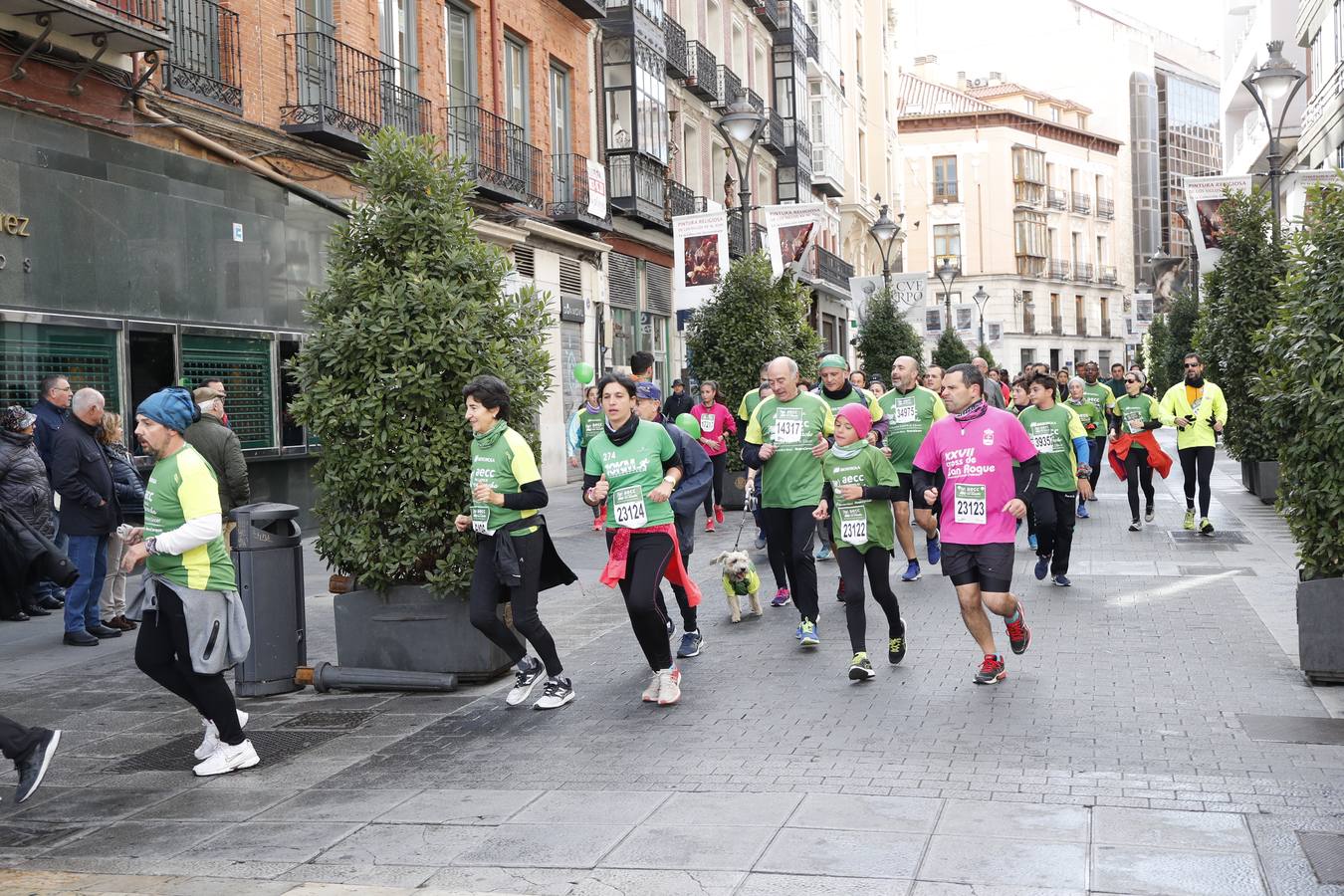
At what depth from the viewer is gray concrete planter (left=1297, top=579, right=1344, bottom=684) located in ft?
24.4

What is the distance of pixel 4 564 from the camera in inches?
267

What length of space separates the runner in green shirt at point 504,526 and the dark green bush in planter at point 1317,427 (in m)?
3.99

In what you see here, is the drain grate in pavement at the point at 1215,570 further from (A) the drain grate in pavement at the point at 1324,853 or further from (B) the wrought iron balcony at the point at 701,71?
(B) the wrought iron balcony at the point at 701,71

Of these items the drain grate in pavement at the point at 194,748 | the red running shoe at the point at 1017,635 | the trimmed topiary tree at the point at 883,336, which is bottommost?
the drain grate in pavement at the point at 194,748

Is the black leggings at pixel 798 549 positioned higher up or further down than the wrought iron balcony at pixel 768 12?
further down

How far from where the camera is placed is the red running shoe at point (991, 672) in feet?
25.6

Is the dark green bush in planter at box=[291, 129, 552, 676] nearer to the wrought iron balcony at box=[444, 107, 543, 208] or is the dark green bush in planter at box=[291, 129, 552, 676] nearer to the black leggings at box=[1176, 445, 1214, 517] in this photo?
the black leggings at box=[1176, 445, 1214, 517]

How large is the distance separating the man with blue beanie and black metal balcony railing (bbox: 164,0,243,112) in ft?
29.7

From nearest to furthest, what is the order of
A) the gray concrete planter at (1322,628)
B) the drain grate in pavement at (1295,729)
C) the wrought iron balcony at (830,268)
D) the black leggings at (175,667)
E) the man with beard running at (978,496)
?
the drain grate in pavement at (1295,729) → the black leggings at (175,667) → the gray concrete planter at (1322,628) → the man with beard running at (978,496) → the wrought iron balcony at (830,268)

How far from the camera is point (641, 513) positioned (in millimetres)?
7676

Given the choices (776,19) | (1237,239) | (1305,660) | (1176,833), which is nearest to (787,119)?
(776,19)

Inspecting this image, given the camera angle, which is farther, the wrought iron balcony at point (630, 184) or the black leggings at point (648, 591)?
the wrought iron balcony at point (630, 184)

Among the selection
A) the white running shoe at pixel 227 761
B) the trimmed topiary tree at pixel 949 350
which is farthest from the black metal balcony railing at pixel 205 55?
the trimmed topiary tree at pixel 949 350

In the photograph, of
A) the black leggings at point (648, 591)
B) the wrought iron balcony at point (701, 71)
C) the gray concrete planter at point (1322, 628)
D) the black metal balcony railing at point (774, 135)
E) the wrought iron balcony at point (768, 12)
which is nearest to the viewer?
the gray concrete planter at point (1322, 628)
